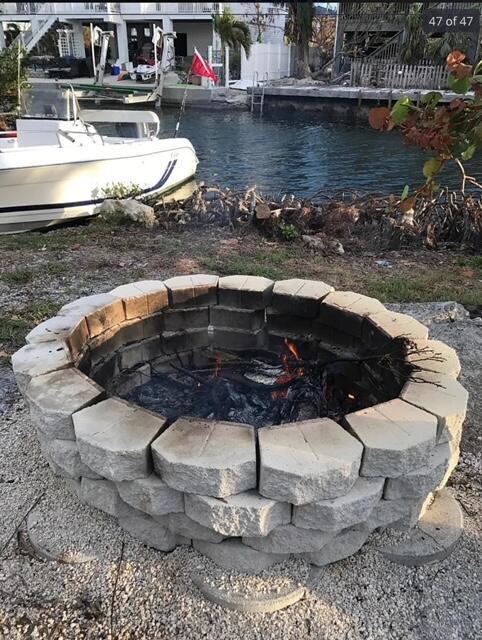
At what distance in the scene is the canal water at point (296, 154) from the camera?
47.8 ft

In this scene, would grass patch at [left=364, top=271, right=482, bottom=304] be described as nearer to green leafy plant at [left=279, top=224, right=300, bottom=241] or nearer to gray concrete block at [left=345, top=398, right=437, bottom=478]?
green leafy plant at [left=279, top=224, right=300, bottom=241]

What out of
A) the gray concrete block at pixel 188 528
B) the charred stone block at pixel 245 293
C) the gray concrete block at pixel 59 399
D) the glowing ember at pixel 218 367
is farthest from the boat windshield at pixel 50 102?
the gray concrete block at pixel 188 528

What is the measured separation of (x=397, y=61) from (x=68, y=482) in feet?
96.4

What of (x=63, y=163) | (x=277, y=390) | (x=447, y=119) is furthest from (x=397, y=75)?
(x=447, y=119)

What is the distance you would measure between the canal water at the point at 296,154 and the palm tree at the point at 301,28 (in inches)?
274

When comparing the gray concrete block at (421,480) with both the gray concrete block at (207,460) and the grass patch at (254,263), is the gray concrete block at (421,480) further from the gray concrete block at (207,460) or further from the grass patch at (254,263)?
the grass patch at (254,263)

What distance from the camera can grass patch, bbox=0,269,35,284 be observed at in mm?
5184

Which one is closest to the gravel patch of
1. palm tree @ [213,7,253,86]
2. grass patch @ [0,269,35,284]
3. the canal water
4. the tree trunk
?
grass patch @ [0,269,35,284]

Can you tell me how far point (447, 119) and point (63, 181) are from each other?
7.94 meters

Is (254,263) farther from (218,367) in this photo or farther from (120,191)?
(120,191)

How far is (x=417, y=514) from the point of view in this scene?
7.42 feet

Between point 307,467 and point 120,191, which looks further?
point 120,191

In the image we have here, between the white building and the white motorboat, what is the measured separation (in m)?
26.0

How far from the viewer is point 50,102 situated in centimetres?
970
